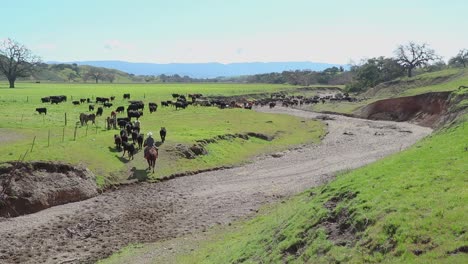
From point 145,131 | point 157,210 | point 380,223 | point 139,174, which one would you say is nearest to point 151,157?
point 139,174

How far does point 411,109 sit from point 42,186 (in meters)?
57.2

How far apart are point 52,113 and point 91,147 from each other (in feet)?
79.1

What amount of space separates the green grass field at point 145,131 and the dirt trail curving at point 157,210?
211cm

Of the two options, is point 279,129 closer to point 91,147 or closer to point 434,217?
point 91,147

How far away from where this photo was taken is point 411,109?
70000 millimetres

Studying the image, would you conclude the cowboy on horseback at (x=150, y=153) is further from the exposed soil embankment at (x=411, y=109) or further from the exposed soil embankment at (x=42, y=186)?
the exposed soil embankment at (x=411, y=109)

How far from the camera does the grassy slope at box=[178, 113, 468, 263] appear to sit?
1109 cm

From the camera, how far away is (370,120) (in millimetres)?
71438

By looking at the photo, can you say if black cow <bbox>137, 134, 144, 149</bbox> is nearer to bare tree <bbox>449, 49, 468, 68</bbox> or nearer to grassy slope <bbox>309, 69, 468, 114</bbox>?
grassy slope <bbox>309, 69, 468, 114</bbox>

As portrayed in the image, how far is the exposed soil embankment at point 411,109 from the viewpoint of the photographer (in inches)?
2491

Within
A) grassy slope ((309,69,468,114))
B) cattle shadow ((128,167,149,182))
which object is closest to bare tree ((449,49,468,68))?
grassy slope ((309,69,468,114))

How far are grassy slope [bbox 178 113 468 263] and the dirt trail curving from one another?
500cm

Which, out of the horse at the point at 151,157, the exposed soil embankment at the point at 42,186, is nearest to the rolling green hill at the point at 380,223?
the exposed soil embankment at the point at 42,186

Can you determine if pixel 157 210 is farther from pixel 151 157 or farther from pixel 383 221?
pixel 383 221
